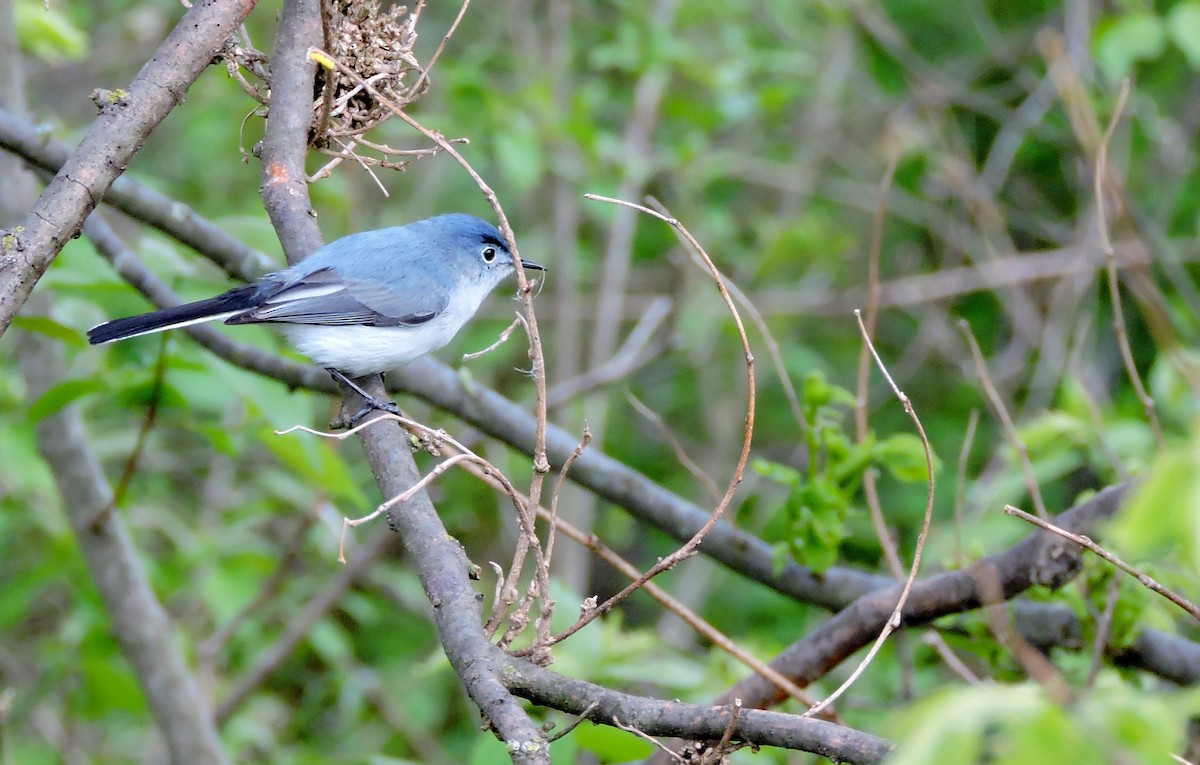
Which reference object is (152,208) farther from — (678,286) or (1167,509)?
(678,286)

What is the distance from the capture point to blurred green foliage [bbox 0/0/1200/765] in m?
4.28

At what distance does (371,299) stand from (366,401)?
0.89 meters

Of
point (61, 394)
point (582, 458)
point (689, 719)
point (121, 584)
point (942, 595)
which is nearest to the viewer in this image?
point (689, 719)

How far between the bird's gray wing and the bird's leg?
24cm

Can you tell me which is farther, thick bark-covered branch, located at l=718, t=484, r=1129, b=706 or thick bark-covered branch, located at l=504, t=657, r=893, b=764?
thick bark-covered branch, located at l=718, t=484, r=1129, b=706

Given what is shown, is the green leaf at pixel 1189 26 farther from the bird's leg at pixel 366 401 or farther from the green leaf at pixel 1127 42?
the bird's leg at pixel 366 401

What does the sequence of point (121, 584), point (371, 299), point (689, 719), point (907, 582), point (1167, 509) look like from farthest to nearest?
1. point (371, 299)
2. point (121, 584)
3. point (907, 582)
4. point (689, 719)
5. point (1167, 509)

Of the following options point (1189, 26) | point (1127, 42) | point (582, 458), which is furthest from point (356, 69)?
point (1127, 42)

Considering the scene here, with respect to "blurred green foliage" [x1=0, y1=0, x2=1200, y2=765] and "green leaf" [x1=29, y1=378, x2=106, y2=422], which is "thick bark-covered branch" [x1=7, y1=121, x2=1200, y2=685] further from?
"green leaf" [x1=29, y1=378, x2=106, y2=422]

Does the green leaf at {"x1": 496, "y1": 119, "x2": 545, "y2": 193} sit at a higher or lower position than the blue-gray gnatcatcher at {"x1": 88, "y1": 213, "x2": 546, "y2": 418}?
higher

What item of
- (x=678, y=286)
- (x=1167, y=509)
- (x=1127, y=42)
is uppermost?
(x=678, y=286)

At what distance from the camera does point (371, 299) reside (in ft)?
12.2

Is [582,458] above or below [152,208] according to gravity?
below

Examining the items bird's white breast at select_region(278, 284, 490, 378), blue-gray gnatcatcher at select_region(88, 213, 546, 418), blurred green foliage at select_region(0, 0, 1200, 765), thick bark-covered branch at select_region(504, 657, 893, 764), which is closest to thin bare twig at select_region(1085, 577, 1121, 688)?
blurred green foliage at select_region(0, 0, 1200, 765)
